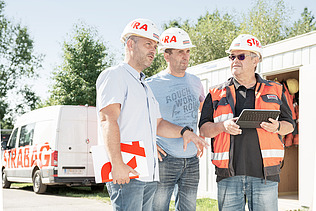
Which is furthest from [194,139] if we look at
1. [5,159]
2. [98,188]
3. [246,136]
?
[5,159]

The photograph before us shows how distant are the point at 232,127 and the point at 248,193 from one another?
22.6 inches

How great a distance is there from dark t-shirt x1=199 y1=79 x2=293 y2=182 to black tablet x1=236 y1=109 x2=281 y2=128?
13 centimetres

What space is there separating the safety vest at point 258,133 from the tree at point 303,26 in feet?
104

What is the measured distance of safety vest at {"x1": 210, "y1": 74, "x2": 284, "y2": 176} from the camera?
3.31 meters

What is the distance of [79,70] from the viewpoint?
2317cm

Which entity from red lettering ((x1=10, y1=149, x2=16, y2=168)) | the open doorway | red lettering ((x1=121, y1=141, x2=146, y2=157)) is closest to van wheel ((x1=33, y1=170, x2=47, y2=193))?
red lettering ((x1=10, y1=149, x2=16, y2=168))

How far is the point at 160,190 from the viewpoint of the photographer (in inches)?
150

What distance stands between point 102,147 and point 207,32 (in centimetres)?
3444

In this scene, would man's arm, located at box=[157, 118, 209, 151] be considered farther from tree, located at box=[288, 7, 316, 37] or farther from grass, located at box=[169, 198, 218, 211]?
tree, located at box=[288, 7, 316, 37]

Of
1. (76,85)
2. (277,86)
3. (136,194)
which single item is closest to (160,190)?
(136,194)

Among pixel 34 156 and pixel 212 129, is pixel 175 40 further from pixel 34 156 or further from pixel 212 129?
pixel 34 156

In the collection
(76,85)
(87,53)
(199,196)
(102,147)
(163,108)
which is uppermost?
(87,53)

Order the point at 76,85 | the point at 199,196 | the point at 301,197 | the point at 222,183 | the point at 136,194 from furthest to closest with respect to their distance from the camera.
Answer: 1. the point at 76,85
2. the point at 199,196
3. the point at 301,197
4. the point at 222,183
5. the point at 136,194

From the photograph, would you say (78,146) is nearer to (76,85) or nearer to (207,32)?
(76,85)
